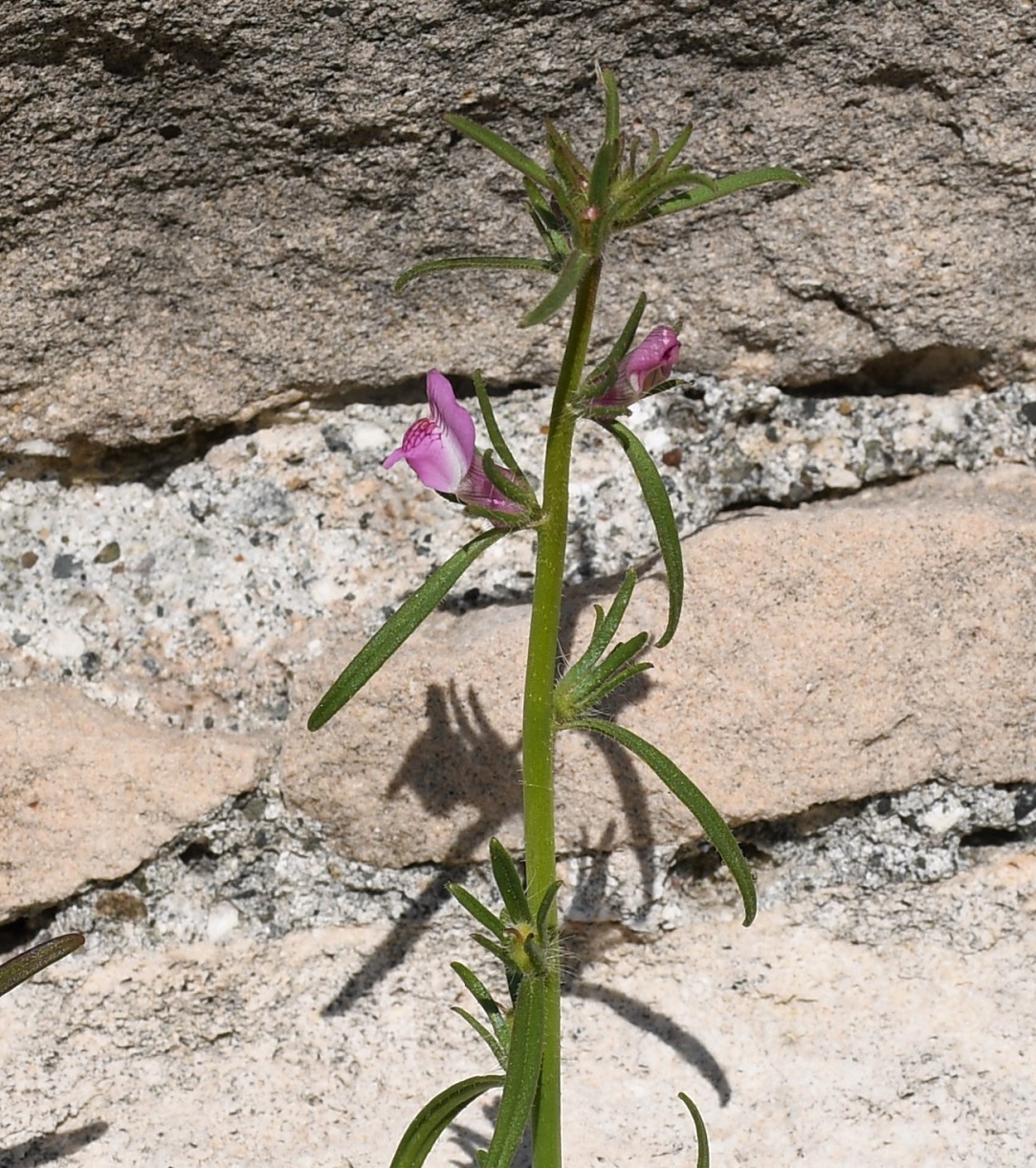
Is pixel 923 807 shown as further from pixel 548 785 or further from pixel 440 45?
pixel 440 45

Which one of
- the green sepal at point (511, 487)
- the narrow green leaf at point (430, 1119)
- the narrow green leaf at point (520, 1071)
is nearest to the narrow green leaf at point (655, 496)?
the green sepal at point (511, 487)

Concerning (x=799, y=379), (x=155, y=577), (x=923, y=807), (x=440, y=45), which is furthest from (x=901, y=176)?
(x=155, y=577)

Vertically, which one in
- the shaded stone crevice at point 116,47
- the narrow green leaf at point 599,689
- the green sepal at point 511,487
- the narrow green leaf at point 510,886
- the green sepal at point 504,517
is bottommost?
the narrow green leaf at point 510,886

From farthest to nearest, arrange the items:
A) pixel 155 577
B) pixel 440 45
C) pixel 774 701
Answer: pixel 155 577, pixel 774 701, pixel 440 45

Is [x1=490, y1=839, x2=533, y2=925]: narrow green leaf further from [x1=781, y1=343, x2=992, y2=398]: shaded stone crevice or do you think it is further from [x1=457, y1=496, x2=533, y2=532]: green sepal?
[x1=781, y1=343, x2=992, y2=398]: shaded stone crevice

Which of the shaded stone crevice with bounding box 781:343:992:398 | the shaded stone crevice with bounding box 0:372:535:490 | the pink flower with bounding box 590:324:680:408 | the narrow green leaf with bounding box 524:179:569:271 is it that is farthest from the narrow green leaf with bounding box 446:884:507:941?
the shaded stone crevice with bounding box 781:343:992:398

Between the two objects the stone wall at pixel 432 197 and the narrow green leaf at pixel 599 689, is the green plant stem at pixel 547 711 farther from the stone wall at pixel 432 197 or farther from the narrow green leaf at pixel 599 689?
the stone wall at pixel 432 197
